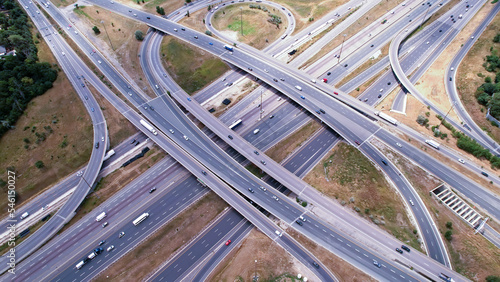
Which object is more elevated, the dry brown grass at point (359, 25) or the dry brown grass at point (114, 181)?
the dry brown grass at point (359, 25)

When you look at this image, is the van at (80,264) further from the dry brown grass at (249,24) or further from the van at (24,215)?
the dry brown grass at (249,24)

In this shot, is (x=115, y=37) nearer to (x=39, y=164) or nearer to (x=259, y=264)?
(x=39, y=164)

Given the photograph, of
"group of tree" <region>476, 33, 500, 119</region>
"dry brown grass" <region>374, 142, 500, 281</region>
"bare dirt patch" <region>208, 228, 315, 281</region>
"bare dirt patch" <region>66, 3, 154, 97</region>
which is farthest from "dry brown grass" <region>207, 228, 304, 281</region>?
"group of tree" <region>476, 33, 500, 119</region>

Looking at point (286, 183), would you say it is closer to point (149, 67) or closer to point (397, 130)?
point (397, 130)

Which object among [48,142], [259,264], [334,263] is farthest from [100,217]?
[334,263]

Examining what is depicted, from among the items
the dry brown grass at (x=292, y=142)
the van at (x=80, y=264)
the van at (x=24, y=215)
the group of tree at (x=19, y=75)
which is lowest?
the van at (x=80, y=264)

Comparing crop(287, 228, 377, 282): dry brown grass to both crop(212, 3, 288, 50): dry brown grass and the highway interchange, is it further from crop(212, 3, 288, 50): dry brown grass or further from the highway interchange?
crop(212, 3, 288, 50): dry brown grass

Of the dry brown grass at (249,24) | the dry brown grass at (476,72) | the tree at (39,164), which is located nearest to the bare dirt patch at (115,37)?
the dry brown grass at (249,24)

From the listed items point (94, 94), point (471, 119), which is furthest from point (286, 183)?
point (94, 94)
